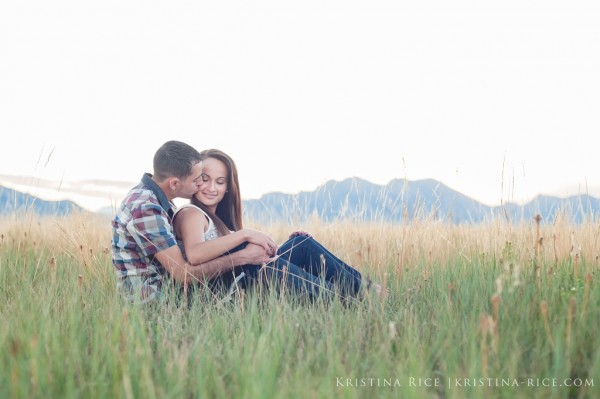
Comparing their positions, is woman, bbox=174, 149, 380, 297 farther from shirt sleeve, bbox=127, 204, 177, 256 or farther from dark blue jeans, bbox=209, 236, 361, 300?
shirt sleeve, bbox=127, 204, 177, 256

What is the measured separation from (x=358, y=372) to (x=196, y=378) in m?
0.69

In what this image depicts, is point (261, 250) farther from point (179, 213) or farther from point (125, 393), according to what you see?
point (125, 393)

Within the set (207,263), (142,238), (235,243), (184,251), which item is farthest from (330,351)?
(184,251)

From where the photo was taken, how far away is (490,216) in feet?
20.9

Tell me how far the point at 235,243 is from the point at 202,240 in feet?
0.78

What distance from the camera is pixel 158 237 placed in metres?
3.88

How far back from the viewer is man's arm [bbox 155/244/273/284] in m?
3.90

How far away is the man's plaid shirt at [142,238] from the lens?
3879 mm

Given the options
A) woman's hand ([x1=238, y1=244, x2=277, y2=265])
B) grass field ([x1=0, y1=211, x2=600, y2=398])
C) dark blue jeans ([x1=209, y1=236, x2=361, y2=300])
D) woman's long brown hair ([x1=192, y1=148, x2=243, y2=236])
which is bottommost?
grass field ([x1=0, y1=211, x2=600, y2=398])

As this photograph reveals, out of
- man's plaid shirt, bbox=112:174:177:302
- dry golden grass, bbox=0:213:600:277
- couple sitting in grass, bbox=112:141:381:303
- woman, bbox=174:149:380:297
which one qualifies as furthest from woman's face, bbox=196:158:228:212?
dry golden grass, bbox=0:213:600:277

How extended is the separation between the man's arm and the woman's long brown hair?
2.38 ft

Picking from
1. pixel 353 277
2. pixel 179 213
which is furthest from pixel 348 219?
pixel 179 213

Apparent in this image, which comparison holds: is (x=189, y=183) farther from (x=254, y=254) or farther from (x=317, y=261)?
(x=317, y=261)

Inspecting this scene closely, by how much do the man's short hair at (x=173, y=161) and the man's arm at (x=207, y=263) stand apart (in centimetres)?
53
